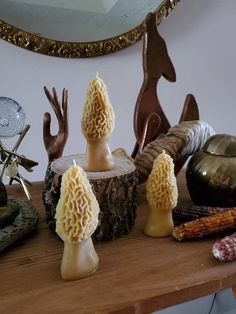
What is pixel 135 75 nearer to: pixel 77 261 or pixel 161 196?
pixel 161 196

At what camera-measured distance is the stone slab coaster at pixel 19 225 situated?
0.47 m

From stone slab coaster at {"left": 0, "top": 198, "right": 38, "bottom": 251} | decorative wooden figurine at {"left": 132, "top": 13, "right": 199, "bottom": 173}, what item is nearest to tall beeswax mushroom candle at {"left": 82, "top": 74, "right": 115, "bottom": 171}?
stone slab coaster at {"left": 0, "top": 198, "right": 38, "bottom": 251}

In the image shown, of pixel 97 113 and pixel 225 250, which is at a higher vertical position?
pixel 97 113

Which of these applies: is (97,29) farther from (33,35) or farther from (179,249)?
(179,249)

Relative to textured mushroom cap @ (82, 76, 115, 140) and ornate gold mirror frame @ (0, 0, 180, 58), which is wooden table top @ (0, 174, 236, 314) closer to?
textured mushroom cap @ (82, 76, 115, 140)

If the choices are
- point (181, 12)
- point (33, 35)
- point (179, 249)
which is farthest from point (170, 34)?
point (179, 249)

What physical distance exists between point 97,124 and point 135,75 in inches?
28.7

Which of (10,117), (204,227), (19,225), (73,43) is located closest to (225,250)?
(204,227)

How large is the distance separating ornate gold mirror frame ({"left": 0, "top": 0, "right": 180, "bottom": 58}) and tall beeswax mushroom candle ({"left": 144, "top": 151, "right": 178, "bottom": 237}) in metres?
0.64

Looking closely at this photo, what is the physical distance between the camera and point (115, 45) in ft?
3.63

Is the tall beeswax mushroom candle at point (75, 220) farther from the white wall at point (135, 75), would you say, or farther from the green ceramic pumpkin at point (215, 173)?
the white wall at point (135, 75)

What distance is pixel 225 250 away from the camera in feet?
1.48

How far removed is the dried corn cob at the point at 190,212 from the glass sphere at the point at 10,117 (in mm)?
281

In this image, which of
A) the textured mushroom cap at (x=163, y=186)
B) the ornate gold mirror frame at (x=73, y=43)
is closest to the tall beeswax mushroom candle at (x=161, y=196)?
the textured mushroom cap at (x=163, y=186)
